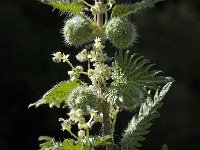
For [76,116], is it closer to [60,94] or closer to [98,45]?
[60,94]

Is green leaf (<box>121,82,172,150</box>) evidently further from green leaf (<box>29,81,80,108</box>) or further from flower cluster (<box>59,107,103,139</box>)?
green leaf (<box>29,81,80,108</box>)

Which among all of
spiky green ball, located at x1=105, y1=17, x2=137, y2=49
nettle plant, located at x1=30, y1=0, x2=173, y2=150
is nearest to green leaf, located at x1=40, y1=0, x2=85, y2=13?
nettle plant, located at x1=30, y1=0, x2=173, y2=150

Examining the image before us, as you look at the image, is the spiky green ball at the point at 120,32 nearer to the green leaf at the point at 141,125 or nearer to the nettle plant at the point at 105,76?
the nettle plant at the point at 105,76

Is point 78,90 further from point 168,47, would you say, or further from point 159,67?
point 168,47

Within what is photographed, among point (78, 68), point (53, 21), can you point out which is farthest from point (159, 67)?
point (78, 68)

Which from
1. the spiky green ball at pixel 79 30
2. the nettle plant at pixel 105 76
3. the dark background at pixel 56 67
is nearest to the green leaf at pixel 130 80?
the nettle plant at pixel 105 76

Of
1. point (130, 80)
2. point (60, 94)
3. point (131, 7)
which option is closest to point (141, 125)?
point (130, 80)
